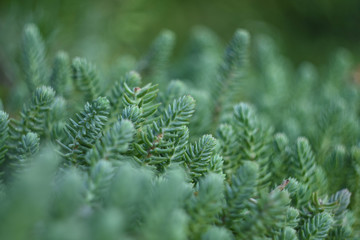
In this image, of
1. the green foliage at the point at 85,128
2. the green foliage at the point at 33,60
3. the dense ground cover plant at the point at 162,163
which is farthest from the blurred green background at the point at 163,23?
the green foliage at the point at 85,128

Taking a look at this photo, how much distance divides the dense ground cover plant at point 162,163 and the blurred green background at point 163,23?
0.38 metres

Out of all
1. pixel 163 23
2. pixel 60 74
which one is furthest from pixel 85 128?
pixel 163 23

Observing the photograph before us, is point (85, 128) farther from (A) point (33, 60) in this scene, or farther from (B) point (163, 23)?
(B) point (163, 23)

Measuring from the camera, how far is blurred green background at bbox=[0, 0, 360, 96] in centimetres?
110

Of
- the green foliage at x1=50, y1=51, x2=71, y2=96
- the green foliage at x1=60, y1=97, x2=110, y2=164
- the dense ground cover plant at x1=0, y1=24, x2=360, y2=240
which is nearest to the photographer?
the dense ground cover plant at x1=0, y1=24, x2=360, y2=240

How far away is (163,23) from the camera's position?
5.24ft

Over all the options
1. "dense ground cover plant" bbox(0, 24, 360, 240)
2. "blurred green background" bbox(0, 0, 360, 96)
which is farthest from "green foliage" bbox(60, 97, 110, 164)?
"blurred green background" bbox(0, 0, 360, 96)

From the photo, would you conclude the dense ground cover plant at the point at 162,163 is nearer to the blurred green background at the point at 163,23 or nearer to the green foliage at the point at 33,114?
the green foliage at the point at 33,114

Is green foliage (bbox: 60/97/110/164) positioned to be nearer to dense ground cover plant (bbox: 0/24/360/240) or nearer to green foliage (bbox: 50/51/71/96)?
dense ground cover plant (bbox: 0/24/360/240)

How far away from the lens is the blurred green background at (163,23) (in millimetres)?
1098

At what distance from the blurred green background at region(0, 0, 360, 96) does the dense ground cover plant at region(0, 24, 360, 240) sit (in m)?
0.38

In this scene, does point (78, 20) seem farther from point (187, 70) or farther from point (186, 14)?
point (186, 14)

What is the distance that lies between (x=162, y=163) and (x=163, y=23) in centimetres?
118

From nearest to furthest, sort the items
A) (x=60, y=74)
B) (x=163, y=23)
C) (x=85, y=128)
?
1. (x=85, y=128)
2. (x=60, y=74)
3. (x=163, y=23)
